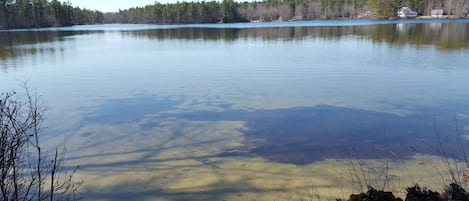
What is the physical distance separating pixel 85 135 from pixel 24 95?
4.67 m

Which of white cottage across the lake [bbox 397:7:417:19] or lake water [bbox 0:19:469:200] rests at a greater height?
white cottage across the lake [bbox 397:7:417:19]

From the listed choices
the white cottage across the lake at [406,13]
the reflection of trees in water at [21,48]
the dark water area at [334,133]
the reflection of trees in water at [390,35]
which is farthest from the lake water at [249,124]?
the white cottage across the lake at [406,13]

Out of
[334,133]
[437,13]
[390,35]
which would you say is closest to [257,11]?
[437,13]

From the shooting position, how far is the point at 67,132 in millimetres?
7047

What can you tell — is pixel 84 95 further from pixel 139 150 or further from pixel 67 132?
pixel 139 150

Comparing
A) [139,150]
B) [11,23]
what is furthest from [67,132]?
[11,23]

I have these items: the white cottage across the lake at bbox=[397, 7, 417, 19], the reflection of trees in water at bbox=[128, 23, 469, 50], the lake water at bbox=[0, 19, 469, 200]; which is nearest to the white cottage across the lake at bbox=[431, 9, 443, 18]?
the white cottage across the lake at bbox=[397, 7, 417, 19]

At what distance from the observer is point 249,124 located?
23.9 ft

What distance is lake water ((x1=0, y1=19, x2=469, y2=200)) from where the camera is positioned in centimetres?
493

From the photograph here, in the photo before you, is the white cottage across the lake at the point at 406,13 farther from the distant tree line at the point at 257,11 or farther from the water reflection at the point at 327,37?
the water reflection at the point at 327,37

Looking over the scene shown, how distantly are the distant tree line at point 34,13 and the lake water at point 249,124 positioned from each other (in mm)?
72560

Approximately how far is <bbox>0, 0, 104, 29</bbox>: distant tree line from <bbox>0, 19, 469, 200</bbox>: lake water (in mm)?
72560

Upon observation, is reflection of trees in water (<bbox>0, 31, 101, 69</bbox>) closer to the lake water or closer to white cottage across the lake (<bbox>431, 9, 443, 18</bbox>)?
the lake water

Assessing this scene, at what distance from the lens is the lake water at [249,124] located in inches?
194
